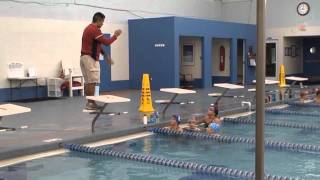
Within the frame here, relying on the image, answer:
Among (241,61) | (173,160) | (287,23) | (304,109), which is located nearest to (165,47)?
(241,61)

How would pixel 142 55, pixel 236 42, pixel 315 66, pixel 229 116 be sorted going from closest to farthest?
pixel 229 116 < pixel 142 55 < pixel 236 42 < pixel 315 66

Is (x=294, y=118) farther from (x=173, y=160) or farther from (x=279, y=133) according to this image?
(x=173, y=160)

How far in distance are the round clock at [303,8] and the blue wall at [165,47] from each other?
15.1 feet

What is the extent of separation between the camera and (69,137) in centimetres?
725

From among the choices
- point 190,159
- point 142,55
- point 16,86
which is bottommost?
point 190,159

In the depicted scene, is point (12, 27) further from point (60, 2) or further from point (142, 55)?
point (142, 55)

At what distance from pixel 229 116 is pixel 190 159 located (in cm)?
446

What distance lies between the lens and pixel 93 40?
26.5ft

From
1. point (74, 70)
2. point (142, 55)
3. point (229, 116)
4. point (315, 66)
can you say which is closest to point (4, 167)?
point (229, 116)

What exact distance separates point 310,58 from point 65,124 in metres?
18.2

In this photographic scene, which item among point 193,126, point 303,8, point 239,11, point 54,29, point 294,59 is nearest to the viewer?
point 193,126

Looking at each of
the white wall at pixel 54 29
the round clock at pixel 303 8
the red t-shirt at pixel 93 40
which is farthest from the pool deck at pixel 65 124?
the round clock at pixel 303 8

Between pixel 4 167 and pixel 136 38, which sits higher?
pixel 136 38

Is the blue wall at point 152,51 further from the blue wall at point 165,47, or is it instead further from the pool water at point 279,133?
the pool water at point 279,133
